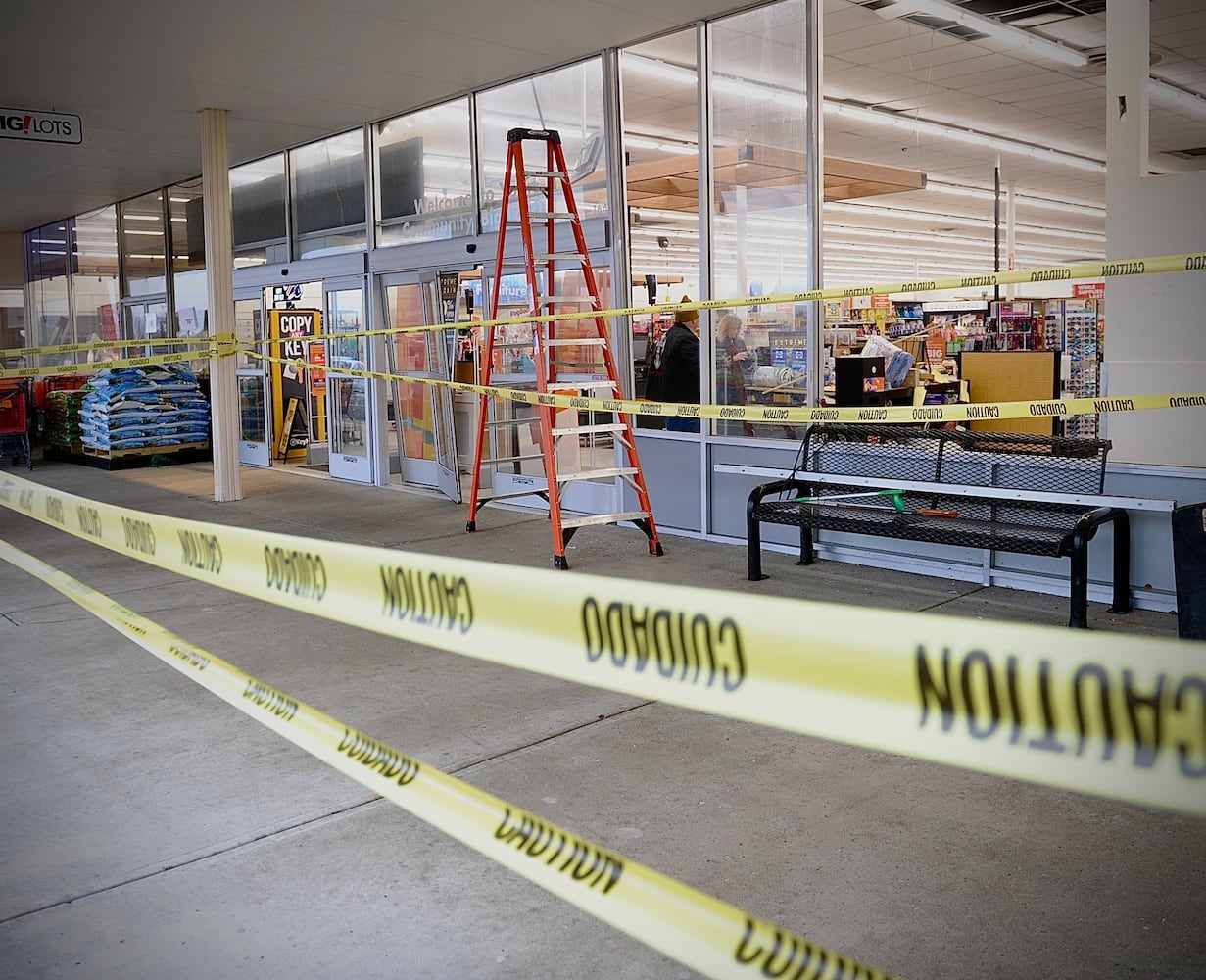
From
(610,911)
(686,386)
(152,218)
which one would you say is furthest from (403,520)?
(152,218)

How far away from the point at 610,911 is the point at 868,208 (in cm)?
2159

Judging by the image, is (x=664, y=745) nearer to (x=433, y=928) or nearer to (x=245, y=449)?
(x=433, y=928)

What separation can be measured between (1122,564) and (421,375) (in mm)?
6632

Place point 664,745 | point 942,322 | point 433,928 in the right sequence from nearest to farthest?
point 433,928 → point 664,745 → point 942,322

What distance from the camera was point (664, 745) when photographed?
366 cm

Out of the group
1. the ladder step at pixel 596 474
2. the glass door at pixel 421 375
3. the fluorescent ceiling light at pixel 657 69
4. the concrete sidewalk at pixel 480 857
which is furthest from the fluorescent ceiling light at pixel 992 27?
the concrete sidewalk at pixel 480 857

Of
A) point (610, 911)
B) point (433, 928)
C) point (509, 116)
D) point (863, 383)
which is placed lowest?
point (433, 928)

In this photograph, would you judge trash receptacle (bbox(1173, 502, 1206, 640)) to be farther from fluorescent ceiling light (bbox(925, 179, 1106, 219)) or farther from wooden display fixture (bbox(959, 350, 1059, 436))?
fluorescent ceiling light (bbox(925, 179, 1106, 219))

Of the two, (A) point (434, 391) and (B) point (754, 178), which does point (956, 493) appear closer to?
(B) point (754, 178)

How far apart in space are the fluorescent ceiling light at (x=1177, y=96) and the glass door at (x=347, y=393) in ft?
29.4

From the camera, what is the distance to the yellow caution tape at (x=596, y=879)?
125cm

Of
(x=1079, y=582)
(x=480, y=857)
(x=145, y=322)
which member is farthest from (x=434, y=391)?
(x=145, y=322)

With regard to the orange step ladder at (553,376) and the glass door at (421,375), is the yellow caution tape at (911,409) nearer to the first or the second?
the orange step ladder at (553,376)

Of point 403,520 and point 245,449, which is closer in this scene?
point 403,520
